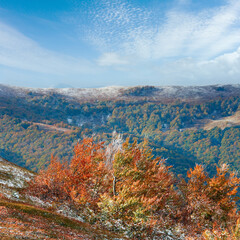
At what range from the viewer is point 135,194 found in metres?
31.9

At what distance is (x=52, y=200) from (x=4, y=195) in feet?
28.1

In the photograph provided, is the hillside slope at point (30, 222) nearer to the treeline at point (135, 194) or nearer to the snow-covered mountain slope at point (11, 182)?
the snow-covered mountain slope at point (11, 182)

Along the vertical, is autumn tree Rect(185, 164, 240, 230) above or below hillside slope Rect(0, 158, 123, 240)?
below

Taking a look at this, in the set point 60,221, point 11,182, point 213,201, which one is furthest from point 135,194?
point 11,182

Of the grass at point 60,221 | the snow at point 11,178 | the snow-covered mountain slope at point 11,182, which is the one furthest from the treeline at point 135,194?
the snow at point 11,178

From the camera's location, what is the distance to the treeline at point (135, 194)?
31.7 m

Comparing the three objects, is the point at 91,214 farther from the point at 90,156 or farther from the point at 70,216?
the point at 90,156

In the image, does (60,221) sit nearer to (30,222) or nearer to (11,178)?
(30,222)

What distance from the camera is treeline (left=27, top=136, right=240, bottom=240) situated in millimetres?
31656

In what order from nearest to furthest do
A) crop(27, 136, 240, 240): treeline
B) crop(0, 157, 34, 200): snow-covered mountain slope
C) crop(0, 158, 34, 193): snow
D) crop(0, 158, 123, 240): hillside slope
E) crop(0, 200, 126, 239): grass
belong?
1. crop(0, 158, 123, 240): hillside slope
2. crop(0, 200, 126, 239): grass
3. crop(27, 136, 240, 240): treeline
4. crop(0, 157, 34, 200): snow-covered mountain slope
5. crop(0, 158, 34, 193): snow

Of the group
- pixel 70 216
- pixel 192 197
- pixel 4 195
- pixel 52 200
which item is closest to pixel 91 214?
pixel 70 216

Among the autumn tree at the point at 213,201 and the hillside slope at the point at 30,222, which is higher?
the hillside slope at the point at 30,222

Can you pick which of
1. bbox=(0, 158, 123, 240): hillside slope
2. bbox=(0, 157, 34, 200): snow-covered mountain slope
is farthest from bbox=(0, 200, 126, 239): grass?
bbox=(0, 157, 34, 200): snow-covered mountain slope

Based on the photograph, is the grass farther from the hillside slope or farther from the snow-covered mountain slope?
the snow-covered mountain slope
